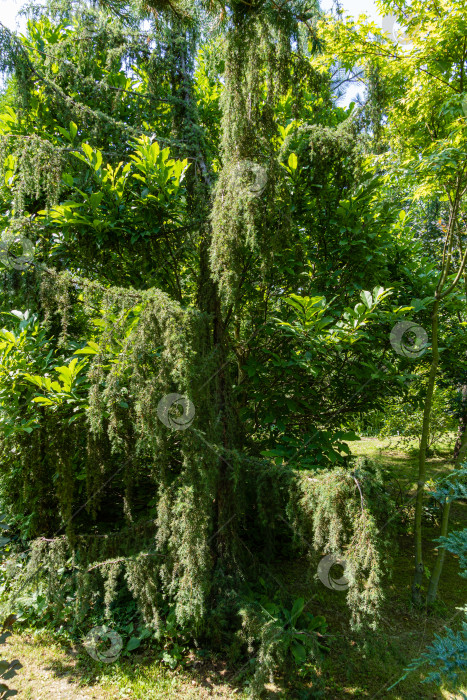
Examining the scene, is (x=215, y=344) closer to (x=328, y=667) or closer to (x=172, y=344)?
(x=172, y=344)

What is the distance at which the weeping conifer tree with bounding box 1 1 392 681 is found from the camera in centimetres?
249

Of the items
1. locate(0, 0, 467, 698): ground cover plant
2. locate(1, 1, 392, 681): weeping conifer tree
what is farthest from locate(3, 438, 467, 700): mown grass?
locate(1, 1, 392, 681): weeping conifer tree

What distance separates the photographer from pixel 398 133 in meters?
4.79

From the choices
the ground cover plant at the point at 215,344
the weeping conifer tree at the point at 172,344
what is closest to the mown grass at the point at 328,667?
the ground cover plant at the point at 215,344

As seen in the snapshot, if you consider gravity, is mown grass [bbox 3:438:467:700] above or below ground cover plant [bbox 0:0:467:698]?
below

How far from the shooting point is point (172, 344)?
2.30 meters

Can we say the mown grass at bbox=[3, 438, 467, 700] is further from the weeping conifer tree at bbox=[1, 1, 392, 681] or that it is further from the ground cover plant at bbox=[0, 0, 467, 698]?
the weeping conifer tree at bbox=[1, 1, 392, 681]

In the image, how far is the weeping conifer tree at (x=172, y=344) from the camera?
2.49m

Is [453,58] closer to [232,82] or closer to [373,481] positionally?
[232,82]

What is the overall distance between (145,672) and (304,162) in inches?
168

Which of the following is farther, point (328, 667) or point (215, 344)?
point (215, 344)

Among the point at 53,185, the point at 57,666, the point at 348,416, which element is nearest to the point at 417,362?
the point at 348,416

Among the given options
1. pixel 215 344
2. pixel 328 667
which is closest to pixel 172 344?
pixel 215 344

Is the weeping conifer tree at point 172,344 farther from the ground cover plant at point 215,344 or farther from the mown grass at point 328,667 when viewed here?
the mown grass at point 328,667
